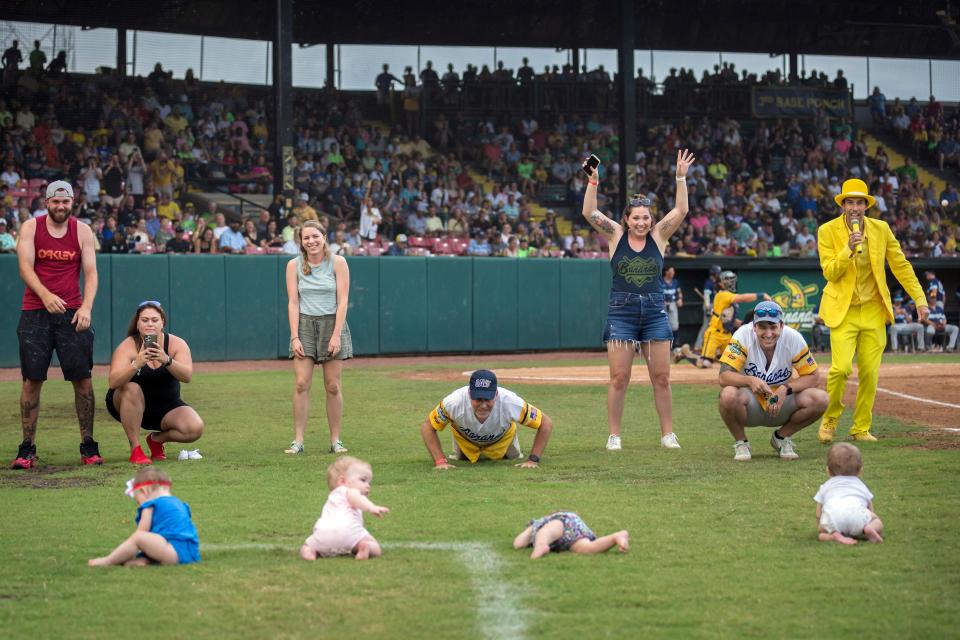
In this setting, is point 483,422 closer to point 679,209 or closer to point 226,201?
point 679,209

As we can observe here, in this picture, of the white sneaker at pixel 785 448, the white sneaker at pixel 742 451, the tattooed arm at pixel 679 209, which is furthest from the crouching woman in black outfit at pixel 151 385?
the white sneaker at pixel 785 448

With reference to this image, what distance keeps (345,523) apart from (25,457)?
14.2 ft

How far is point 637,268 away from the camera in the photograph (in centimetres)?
968

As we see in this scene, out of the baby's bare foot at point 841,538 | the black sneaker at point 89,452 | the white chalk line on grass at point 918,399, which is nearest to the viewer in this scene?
the baby's bare foot at point 841,538

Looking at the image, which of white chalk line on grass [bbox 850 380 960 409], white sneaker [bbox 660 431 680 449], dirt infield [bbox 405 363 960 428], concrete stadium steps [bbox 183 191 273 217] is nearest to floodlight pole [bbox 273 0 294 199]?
concrete stadium steps [bbox 183 191 273 217]

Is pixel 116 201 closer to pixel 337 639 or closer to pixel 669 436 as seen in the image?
pixel 669 436

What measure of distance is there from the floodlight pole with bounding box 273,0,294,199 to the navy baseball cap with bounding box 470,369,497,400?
1657 cm

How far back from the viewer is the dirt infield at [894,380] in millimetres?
12797

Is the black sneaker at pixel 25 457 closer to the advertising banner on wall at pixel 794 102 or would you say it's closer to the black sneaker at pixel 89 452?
the black sneaker at pixel 89 452

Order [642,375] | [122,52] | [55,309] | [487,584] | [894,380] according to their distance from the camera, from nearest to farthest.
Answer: [487,584] → [55,309] → [894,380] → [642,375] → [122,52]

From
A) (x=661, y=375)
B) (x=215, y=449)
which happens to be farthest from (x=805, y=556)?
(x=215, y=449)

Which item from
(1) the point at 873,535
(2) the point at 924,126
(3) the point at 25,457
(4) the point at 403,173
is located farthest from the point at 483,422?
(2) the point at 924,126

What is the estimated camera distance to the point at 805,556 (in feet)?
19.4

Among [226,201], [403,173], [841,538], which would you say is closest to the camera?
[841,538]
